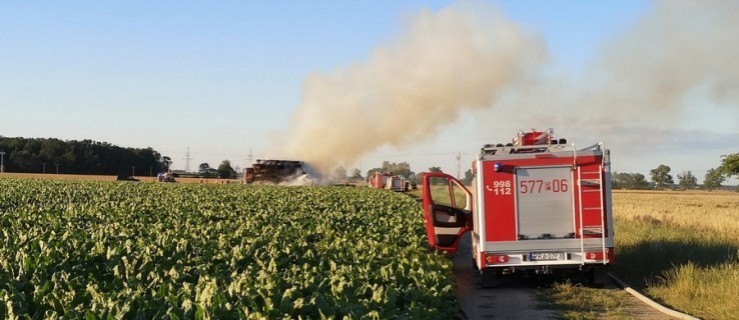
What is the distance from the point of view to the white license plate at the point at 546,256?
1337 centimetres

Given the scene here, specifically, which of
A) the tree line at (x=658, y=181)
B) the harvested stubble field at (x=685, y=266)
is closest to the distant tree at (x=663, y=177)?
the tree line at (x=658, y=181)

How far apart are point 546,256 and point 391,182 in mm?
52960

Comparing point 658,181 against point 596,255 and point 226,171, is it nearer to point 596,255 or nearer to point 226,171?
point 226,171

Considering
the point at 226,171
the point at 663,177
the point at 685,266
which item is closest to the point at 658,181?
the point at 663,177

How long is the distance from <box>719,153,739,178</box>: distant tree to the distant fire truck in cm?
2573

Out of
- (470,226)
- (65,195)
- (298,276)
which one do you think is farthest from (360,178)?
(298,276)

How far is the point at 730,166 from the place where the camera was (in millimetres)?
53531

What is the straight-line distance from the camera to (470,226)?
16031mm

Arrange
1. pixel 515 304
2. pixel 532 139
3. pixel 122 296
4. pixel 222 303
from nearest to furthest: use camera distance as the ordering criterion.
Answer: pixel 222 303 → pixel 122 296 → pixel 515 304 → pixel 532 139

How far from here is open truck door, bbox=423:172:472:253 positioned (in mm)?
15992

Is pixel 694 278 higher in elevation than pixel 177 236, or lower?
lower

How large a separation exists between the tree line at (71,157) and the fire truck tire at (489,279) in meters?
110

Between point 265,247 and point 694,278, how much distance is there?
762 centimetres

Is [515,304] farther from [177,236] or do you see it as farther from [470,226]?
[177,236]
